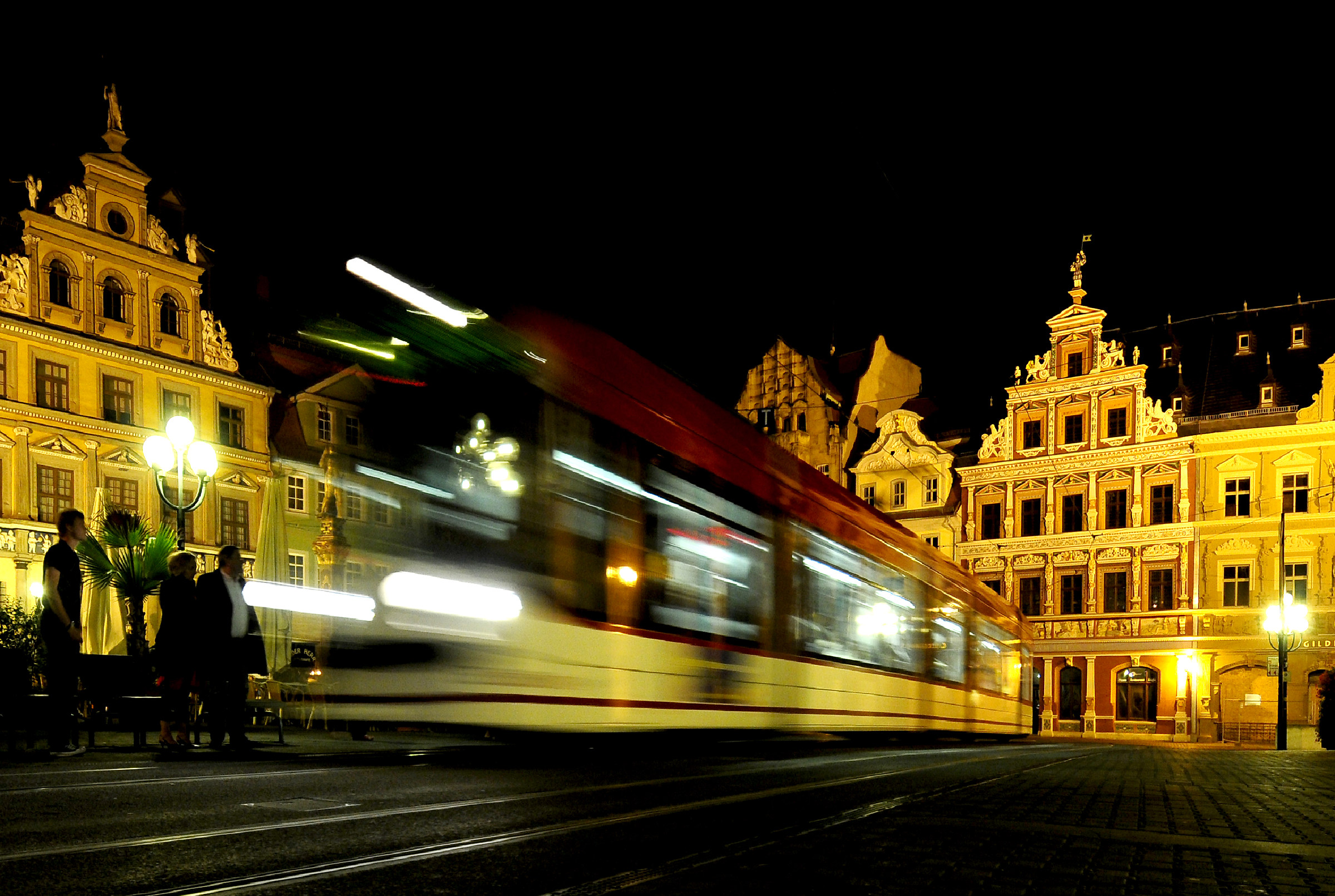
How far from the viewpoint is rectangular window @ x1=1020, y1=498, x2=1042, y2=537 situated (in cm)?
4488

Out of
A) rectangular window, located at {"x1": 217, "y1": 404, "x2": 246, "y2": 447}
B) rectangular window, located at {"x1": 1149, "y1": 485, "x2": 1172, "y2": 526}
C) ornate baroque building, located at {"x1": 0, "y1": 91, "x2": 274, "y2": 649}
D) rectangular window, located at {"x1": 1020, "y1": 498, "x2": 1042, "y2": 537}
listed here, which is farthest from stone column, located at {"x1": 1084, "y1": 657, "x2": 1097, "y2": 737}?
rectangular window, located at {"x1": 217, "y1": 404, "x2": 246, "y2": 447}

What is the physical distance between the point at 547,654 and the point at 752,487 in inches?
134

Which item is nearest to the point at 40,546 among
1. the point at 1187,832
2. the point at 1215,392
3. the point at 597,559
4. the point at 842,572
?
the point at 842,572

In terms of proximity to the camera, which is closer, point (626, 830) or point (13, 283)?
point (626, 830)

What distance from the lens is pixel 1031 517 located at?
45062mm

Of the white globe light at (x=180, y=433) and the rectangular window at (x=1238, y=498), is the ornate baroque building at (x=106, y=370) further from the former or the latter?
the rectangular window at (x=1238, y=498)

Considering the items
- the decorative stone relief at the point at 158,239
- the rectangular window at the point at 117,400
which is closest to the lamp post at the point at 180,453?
the rectangular window at the point at 117,400

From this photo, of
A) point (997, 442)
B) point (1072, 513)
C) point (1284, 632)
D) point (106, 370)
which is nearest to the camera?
point (106, 370)

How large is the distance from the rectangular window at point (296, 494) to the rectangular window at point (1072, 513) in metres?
24.3

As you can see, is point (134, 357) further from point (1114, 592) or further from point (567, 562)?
point (1114, 592)

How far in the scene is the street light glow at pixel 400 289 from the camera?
31.0 feet

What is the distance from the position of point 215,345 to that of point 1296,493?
103 feet

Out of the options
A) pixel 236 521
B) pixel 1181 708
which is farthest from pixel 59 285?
pixel 1181 708

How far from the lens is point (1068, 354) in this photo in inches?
1750
